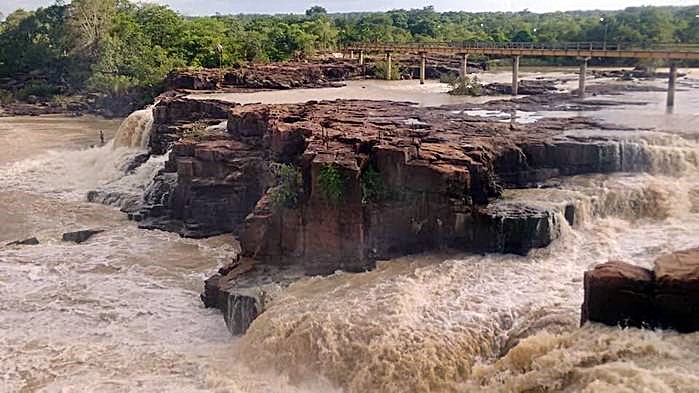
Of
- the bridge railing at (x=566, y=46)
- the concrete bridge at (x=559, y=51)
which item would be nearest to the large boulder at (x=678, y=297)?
the concrete bridge at (x=559, y=51)

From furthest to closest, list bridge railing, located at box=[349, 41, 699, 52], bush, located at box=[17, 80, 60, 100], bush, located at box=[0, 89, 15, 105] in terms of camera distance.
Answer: bush, located at box=[17, 80, 60, 100], bush, located at box=[0, 89, 15, 105], bridge railing, located at box=[349, 41, 699, 52]

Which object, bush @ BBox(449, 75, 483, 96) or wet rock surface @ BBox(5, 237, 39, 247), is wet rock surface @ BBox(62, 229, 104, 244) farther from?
bush @ BBox(449, 75, 483, 96)

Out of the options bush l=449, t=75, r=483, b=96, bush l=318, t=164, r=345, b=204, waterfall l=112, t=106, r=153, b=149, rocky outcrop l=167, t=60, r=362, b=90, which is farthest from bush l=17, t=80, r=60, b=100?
bush l=318, t=164, r=345, b=204

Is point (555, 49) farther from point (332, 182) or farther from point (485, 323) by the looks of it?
point (485, 323)

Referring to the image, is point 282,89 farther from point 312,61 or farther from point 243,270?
point 243,270

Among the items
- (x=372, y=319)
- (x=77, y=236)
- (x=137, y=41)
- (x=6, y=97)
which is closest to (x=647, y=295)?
(x=372, y=319)

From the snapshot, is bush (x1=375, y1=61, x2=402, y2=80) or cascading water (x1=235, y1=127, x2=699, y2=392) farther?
bush (x1=375, y1=61, x2=402, y2=80)
